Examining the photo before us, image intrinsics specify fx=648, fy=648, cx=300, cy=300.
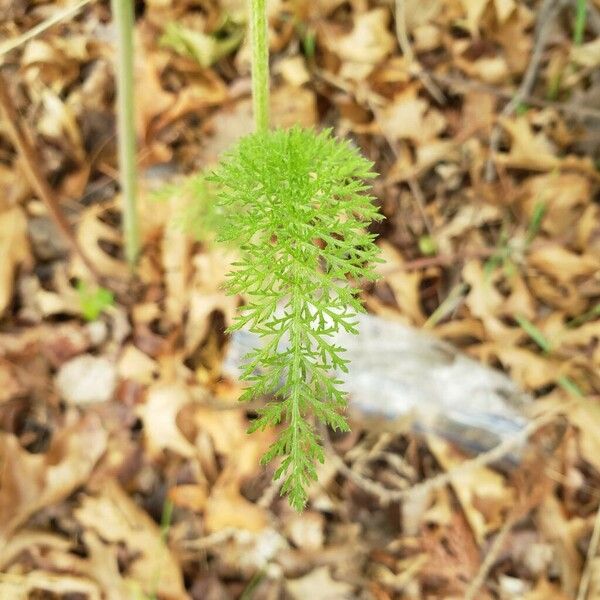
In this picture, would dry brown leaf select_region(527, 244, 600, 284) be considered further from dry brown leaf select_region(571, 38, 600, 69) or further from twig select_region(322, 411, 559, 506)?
dry brown leaf select_region(571, 38, 600, 69)

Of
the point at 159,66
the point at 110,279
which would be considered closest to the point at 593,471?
the point at 110,279

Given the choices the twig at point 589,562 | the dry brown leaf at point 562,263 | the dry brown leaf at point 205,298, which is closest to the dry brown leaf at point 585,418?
the twig at point 589,562

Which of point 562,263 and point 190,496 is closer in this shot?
point 190,496

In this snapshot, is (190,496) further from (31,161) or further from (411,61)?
(411,61)

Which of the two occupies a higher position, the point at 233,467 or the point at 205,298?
the point at 205,298

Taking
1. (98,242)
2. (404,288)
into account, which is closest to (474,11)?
(404,288)
